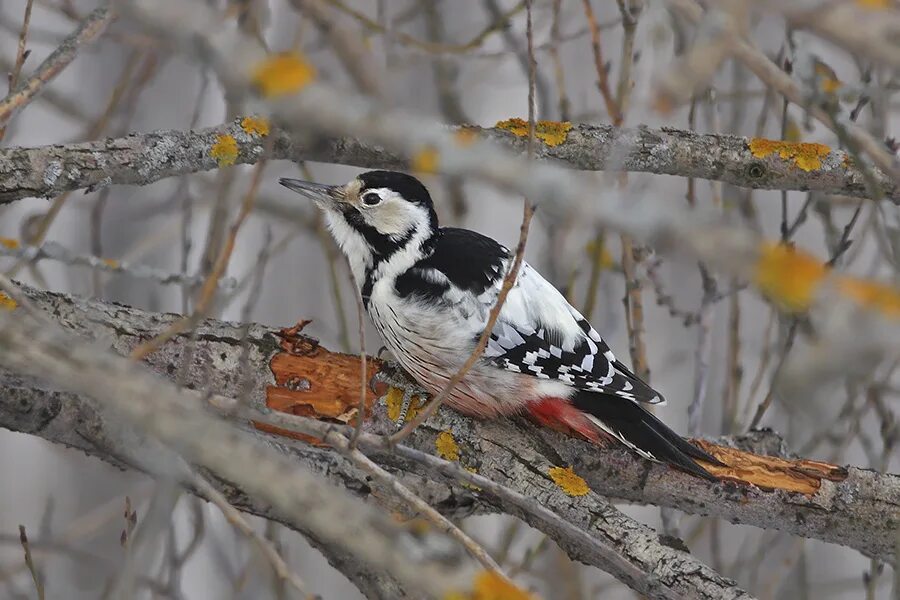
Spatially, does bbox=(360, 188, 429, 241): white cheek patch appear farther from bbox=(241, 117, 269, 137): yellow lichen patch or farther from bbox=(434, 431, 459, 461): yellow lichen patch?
bbox=(434, 431, 459, 461): yellow lichen patch

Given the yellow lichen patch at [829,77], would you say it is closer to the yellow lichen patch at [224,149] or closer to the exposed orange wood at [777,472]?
the exposed orange wood at [777,472]

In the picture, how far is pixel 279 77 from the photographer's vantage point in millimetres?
1063

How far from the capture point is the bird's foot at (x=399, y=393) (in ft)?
7.82

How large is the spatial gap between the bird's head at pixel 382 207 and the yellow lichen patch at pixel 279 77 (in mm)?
1620

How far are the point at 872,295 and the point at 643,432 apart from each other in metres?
1.48

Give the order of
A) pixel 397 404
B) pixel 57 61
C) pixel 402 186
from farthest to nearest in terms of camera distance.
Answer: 1. pixel 402 186
2. pixel 397 404
3. pixel 57 61

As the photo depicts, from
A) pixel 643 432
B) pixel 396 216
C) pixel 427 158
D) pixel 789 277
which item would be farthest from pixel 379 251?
pixel 789 277

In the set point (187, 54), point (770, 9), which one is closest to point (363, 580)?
point (187, 54)

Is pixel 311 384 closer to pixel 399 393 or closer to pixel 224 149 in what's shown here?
pixel 399 393

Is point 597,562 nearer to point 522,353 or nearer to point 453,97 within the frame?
point 522,353

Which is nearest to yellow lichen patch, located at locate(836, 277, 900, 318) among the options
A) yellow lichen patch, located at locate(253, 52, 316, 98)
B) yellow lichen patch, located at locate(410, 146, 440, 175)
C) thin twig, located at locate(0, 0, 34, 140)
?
yellow lichen patch, located at locate(410, 146, 440, 175)

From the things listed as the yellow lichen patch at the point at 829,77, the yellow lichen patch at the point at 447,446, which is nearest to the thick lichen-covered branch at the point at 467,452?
the yellow lichen patch at the point at 447,446

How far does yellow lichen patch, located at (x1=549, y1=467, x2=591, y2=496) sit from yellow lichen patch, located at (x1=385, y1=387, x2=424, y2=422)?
0.38m

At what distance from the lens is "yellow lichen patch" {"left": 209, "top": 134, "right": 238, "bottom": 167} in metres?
2.28
